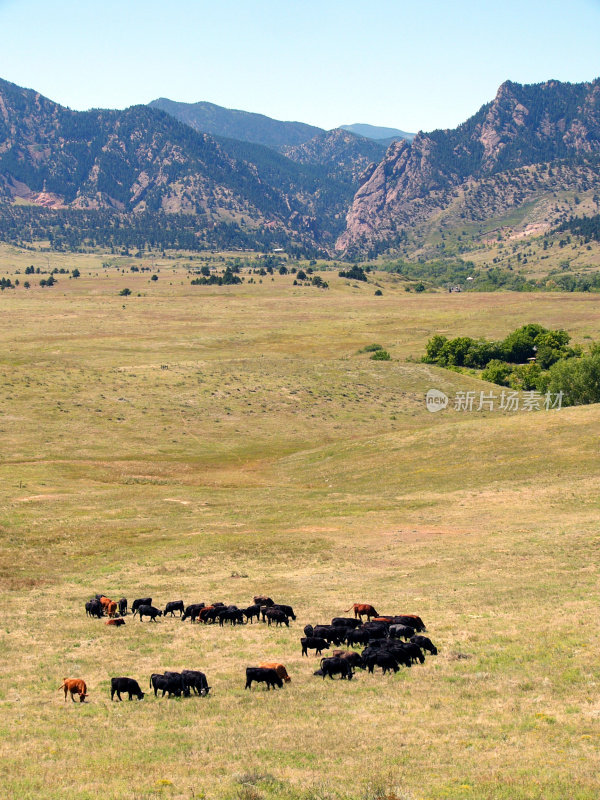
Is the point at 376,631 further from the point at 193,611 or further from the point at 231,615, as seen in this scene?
the point at 193,611

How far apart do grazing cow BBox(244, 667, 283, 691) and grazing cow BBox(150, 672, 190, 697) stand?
1734 mm

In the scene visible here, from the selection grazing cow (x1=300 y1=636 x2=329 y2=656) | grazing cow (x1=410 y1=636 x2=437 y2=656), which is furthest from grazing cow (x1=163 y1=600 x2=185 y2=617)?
grazing cow (x1=410 y1=636 x2=437 y2=656)

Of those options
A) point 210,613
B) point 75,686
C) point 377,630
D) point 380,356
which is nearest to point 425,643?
point 377,630

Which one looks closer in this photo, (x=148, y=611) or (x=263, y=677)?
(x=263, y=677)

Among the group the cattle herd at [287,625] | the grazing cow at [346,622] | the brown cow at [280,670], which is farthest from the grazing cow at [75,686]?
the grazing cow at [346,622]

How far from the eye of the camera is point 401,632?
974 inches

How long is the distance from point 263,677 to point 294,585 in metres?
14.2

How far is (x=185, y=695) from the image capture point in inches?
816

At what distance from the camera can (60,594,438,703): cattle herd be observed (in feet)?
68.3

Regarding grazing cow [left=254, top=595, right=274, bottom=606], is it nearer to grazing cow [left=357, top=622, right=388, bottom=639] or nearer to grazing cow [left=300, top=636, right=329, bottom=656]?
grazing cow [left=300, top=636, right=329, bottom=656]

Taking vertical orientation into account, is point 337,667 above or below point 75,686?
above

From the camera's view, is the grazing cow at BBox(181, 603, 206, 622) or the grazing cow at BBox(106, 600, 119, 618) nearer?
the grazing cow at BBox(181, 603, 206, 622)

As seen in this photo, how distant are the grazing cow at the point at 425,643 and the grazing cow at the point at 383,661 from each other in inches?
54.6

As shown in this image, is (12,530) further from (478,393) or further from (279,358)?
(279,358)
